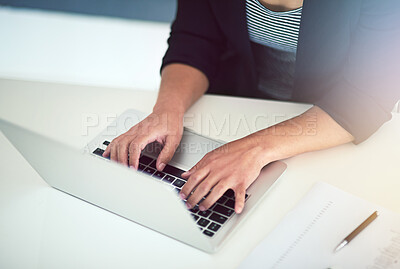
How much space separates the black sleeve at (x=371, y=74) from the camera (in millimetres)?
909

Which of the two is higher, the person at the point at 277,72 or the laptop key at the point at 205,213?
the person at the point at 277,72

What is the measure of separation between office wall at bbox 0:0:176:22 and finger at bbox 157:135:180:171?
63.7 inches

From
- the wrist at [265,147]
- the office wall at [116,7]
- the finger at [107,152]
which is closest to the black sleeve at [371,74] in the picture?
the wrist at [265,147]

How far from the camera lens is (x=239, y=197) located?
81cm

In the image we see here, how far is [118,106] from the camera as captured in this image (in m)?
1.11

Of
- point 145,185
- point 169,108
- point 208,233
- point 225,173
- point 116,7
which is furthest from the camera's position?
point 116,7

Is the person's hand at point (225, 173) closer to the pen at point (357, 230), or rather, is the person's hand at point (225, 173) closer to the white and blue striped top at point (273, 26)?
the pen at point (357, 230)

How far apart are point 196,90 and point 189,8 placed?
235mm

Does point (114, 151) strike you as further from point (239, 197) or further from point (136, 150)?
point (239, 197)

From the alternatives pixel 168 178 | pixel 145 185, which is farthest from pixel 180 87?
pixel 145 185

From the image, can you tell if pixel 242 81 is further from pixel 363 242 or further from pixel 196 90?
pixel 363 242

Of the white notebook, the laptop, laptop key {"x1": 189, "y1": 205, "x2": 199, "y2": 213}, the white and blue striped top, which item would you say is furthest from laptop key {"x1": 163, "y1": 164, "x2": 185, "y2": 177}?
the white and blue striped top

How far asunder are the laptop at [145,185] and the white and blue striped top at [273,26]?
36 cm

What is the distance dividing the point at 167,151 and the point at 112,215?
0.60 feet
